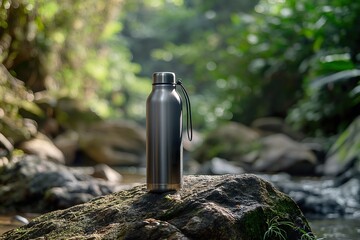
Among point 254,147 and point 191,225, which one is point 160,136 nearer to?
point 191,225

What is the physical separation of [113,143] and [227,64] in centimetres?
398

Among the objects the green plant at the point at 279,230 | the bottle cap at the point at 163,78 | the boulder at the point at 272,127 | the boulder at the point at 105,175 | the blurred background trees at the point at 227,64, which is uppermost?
the blurred background trees at the point at 227,64

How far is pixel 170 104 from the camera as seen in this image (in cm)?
239

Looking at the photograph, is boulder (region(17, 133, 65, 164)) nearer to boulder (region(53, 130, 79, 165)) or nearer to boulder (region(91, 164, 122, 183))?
boulder (region(91, 164, 122, 183))

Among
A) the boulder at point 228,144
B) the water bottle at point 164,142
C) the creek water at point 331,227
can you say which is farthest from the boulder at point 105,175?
the water bottle at point 164,142

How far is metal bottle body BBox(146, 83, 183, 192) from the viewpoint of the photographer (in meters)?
2.37

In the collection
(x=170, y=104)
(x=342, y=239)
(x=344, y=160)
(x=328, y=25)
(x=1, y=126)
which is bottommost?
(x=342, y=239)

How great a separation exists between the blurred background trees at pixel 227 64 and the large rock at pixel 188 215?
13.1ft

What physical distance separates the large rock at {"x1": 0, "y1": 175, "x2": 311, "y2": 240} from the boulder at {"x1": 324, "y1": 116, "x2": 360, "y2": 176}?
286 centimetres

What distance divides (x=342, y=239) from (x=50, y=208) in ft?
7.81

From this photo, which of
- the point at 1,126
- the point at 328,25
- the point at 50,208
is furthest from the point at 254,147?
the point at 50,208

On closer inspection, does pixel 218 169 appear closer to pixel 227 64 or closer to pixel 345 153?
pixel 345 153

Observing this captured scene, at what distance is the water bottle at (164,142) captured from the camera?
7.76 ft

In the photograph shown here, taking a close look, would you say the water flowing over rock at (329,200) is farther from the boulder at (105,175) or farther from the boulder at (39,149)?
the boulder at (39,149)
